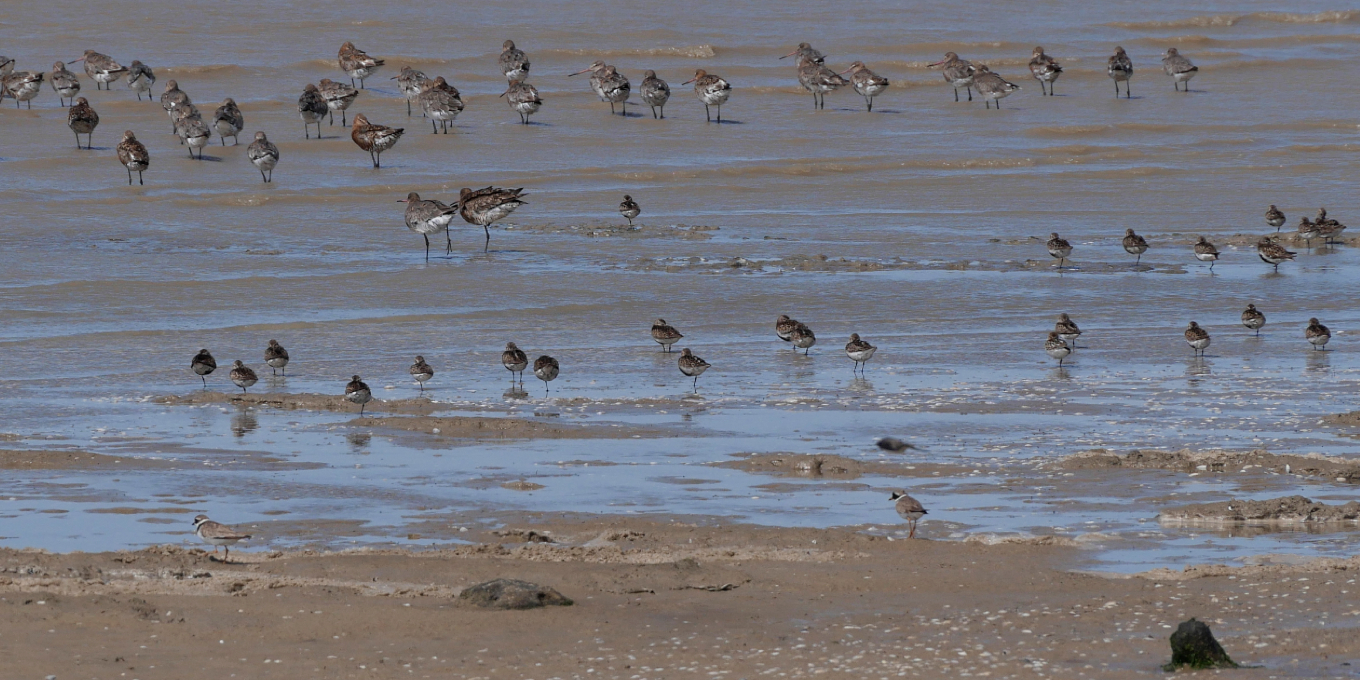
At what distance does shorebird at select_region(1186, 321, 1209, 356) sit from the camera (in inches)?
572

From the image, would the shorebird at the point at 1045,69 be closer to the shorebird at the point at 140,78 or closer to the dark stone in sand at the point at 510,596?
the shorebird at the point at 140,78

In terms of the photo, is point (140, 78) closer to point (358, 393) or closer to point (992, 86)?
point (992, 86)

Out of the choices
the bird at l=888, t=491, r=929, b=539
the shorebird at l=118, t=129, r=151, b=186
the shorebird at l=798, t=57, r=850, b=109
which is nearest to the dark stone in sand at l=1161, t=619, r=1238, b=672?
the bird at l=888, t=491, r=929, b=539

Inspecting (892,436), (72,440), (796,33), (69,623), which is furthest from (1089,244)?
(796,33)

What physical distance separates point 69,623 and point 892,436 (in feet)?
18.8

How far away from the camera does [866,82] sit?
101ft

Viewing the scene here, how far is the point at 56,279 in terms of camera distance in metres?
17.9

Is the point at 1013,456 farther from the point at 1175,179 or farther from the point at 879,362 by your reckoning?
the point at 1175,179

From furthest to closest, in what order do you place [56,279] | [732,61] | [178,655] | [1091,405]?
1. [732,61]
2. [56,279]
3. [1091,405]
4. [178,655]

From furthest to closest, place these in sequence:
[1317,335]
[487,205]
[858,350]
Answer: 1. [487,205]
2. [1317,335]
3. [858,350]

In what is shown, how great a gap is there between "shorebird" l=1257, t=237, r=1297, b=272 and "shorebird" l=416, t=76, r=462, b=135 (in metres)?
13.6

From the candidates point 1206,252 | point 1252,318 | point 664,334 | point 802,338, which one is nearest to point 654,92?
point 1206,252

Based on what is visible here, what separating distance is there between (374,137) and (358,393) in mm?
13508

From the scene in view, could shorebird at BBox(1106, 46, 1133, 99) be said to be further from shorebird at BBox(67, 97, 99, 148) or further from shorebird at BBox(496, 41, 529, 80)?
shorebird at BBox(67, 97, 99, 148)
